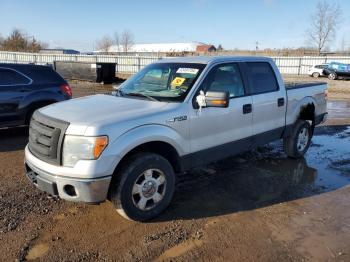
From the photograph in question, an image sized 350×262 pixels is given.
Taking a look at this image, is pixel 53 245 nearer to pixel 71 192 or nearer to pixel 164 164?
pixel 71 192

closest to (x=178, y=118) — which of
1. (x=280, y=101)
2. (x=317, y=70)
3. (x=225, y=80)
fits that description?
(x=225, y=80)

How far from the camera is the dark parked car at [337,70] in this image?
31.5 metres

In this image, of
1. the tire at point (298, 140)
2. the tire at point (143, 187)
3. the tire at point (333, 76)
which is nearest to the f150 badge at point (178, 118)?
the tire at point (143, 187)

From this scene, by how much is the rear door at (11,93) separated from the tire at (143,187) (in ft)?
16.1

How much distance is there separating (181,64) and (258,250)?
2723 mm

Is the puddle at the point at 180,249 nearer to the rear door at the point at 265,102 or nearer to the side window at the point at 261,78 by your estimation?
the rear door at the point at 265,102

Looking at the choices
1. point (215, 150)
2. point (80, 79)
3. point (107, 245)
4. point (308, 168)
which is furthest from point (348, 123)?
point (80, 79)

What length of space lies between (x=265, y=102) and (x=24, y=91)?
5.35 m

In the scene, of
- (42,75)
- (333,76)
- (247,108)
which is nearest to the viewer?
(247,108)

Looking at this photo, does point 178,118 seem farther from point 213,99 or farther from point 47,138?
point 47,138

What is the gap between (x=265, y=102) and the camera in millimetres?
5672

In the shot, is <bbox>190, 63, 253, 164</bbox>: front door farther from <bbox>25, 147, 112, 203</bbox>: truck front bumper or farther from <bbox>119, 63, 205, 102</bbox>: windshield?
<bbox>25, 147, 112, 203</bbox>: truck front bumper

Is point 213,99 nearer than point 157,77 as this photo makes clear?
Yes

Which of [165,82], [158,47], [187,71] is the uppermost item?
[158,47]
